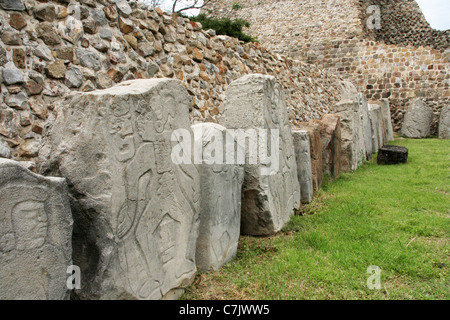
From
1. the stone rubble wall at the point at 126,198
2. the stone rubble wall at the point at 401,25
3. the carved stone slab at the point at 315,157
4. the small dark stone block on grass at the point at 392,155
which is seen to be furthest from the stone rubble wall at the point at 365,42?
the stone rubble wall at the point at 126,198

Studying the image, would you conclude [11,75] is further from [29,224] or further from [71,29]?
[29,224]

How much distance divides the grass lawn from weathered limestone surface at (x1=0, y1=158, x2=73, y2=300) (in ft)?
3.26

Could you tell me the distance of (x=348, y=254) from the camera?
301 centimetres

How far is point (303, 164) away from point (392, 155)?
12.6 feet

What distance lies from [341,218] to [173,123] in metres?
2.42

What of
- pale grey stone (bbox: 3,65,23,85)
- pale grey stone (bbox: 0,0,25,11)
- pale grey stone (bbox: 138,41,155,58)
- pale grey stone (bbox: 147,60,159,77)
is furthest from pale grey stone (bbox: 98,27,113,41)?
pale grey stone (bbox: 3,65,23,85)

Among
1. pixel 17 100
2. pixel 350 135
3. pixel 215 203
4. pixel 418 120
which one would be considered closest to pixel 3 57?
pixel 17 100

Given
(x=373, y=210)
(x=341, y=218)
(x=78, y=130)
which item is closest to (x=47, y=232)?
(x=78, y=130)

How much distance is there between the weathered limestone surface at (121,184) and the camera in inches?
74.4

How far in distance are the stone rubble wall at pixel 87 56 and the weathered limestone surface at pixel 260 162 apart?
151 centimetres

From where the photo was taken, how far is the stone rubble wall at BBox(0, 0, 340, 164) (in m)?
3.22

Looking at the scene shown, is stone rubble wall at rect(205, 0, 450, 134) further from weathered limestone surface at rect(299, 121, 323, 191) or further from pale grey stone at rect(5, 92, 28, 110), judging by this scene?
pale grey stone at rect(5, 92, 28, 110)

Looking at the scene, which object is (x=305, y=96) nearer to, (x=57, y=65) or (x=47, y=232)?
(x=57, y=65)
